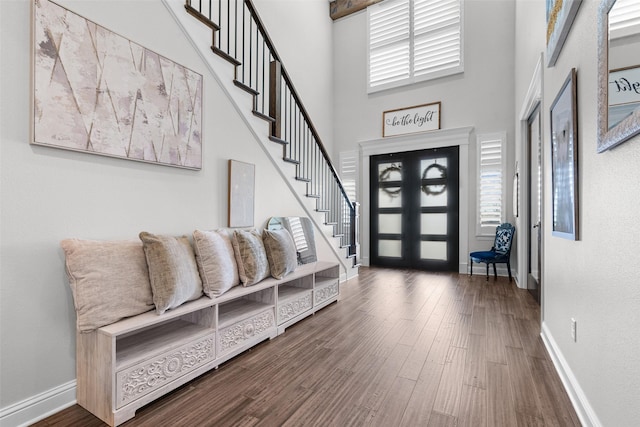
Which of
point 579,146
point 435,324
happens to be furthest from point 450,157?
point 579,146

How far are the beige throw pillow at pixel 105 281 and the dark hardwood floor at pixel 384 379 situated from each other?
55 cm

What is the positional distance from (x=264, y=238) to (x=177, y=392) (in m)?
1.45

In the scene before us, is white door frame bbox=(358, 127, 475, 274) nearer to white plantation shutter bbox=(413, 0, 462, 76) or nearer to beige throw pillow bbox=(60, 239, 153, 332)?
white plantation shutter bbox=(413, 0, 462, 76)

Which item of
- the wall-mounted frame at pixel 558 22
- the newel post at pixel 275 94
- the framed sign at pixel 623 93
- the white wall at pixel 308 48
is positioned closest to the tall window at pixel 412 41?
the white wall at pixel 308 48

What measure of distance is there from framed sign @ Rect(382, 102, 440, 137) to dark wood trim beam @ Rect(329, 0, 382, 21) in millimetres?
2429

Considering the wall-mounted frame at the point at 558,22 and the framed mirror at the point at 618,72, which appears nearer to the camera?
the framed mirror at the point at 618,72

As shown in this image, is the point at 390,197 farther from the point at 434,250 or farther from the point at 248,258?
the point at 248,258

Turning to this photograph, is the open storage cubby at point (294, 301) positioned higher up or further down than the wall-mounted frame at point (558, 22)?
further down

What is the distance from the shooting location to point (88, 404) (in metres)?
1.74

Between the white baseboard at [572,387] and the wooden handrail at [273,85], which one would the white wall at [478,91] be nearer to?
the wooden handrail at [273,85]

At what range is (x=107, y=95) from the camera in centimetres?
201

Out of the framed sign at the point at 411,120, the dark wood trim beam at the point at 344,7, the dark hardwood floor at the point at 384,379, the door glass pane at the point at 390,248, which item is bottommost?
the dark hardwood floor at the point at 384,379

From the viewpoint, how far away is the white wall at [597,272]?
1.19 meters

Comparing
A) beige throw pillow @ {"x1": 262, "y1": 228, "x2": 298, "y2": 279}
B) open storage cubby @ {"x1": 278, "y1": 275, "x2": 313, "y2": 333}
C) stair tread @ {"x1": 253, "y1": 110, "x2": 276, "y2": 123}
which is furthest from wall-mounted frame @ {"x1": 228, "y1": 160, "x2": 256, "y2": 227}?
open storage cubby @ {"x1": 278, "y1": 275, "x2": 313, "y2": 333}
